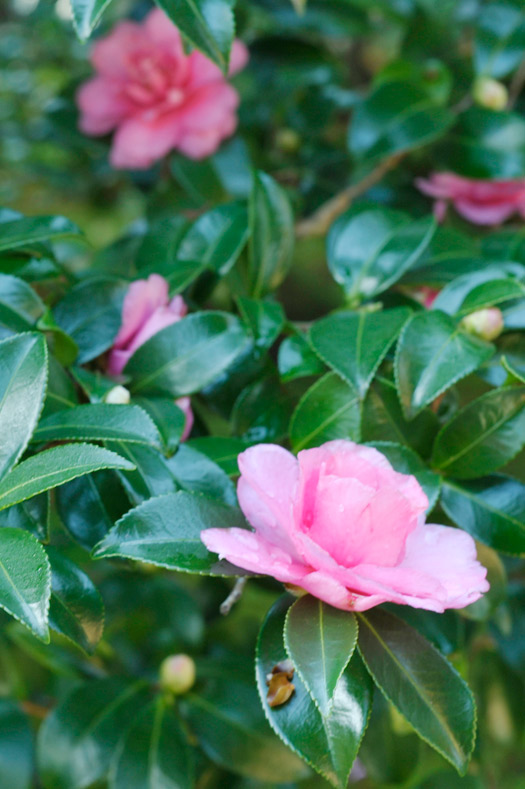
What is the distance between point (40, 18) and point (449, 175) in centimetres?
88

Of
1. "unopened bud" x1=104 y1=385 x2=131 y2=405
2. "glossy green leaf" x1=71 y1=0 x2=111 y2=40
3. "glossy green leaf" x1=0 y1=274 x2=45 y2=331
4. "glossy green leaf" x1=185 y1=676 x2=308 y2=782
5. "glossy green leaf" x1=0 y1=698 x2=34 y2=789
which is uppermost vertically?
"glossy green leaf" x1=71 y1=0 x2=111 y2=40

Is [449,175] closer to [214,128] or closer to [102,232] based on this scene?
[214,128]

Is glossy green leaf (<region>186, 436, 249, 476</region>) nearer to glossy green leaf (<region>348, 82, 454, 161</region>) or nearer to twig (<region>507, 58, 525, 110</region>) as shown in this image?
glossy green leaf (<region>348, 82, 454, 161</region>)

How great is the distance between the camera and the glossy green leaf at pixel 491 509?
0.63 metres

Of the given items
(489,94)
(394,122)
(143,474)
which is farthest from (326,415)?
(489,94)

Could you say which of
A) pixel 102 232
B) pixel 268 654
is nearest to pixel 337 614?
pixel 268 654

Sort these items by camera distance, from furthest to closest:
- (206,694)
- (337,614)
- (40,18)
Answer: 1. (40,18)
2. (206,694)
3. (337,614)

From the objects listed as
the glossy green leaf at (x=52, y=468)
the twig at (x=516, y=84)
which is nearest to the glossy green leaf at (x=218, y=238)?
the glossy green leaf at (x=52, y=468)

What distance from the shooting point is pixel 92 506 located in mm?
614

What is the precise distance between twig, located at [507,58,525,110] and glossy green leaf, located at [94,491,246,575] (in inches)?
36.7

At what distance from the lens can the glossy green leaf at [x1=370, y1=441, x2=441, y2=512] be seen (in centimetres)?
61

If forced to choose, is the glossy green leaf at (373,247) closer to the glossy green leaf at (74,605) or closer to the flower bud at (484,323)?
the flower bud at (484,323)

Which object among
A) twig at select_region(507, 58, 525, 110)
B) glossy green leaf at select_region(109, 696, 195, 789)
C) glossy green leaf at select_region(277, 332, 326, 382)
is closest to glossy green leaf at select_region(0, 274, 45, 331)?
glossy green leaf at select_region(277, 332, 326, 382)

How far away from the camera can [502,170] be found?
101 centimetres
